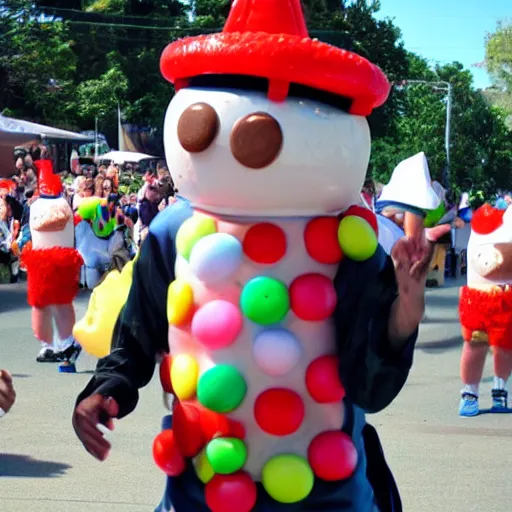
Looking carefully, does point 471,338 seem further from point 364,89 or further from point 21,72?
point 21,72

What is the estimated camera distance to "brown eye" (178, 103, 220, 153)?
2568 mm

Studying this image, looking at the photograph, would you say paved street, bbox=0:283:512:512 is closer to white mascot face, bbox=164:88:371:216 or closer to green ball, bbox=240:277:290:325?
green ball, bbox=240:277:290:325

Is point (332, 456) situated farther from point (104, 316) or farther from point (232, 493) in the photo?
point (104, 316)

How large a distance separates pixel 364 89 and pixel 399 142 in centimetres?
3741

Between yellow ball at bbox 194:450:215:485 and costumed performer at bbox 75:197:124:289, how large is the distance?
9.35 meters

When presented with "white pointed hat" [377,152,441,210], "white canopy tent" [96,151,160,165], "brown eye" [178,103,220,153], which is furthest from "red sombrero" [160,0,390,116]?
"white canopy tent" [96,151,160,165]

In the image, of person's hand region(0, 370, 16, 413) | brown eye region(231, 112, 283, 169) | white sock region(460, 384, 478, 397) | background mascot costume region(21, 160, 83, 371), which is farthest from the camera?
background mascot costume region(21, 160, 83, 371)

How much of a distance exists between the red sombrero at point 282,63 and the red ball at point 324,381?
640 millimetres

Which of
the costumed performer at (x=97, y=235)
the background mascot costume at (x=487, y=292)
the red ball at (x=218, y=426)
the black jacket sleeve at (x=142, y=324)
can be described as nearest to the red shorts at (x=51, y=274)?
the background mascot costume at (x=487, y=292)

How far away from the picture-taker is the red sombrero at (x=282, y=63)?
2.54 m

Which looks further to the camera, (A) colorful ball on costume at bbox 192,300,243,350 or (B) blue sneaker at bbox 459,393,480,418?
(B) blue sneaker at bbox 459,393,480,418

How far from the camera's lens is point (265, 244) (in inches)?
103

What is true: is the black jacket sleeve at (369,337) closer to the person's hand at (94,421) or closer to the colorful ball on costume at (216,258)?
the colorful ball on costume at (216,258)

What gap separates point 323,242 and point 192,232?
337mm
